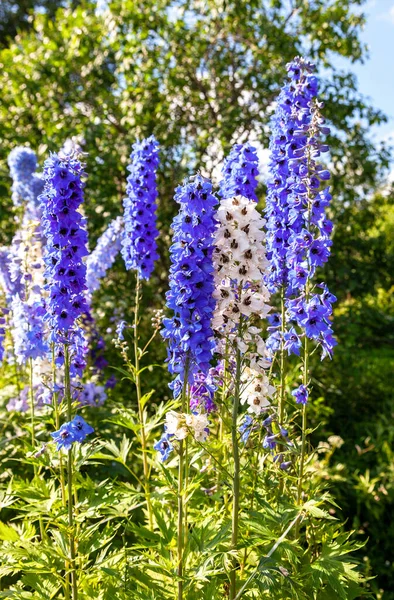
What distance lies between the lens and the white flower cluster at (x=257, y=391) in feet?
8.95

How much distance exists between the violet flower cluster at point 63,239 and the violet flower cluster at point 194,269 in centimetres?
41

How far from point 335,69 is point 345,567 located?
17.8 feet

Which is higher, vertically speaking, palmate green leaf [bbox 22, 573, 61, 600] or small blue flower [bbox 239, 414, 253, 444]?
small blue flower [bbox 239, 414, 253, 444]

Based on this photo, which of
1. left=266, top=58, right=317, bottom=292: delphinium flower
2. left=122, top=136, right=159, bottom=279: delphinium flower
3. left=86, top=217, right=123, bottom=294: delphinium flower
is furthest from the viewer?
left=86, top=217, right=123, bottom=294: delphinium flower

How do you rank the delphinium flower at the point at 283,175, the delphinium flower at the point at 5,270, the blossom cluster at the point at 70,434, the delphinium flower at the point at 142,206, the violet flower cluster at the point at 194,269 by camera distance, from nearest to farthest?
the violet flower cluster at the point at 194,269 → the blossom cluster at the point at 70,434 → the delphinium flower at the point at 283,175 → the delphinium flower at the point at 142,206 → the delphinium flower at the point at 5,270

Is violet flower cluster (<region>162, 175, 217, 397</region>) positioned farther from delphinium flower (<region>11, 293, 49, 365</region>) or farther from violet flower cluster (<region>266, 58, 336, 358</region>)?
delphinium flower (<region>11, 293, 49, 365</region>)

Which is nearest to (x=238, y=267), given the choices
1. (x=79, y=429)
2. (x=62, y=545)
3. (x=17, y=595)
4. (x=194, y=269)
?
(x=194, y=269)

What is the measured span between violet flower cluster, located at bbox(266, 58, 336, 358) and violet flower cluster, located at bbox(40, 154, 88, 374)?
2.75ft

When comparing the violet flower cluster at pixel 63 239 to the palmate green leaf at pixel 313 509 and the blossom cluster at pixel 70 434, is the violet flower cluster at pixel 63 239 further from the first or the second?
the palmate green leaf at pixel 313 509

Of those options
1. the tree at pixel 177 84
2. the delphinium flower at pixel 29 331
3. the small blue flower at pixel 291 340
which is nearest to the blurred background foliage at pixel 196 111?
the tree at pixel 177 84

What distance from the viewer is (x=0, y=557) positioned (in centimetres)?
272

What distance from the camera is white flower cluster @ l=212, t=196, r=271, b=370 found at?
2.34 m

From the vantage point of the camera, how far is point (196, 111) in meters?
6.82

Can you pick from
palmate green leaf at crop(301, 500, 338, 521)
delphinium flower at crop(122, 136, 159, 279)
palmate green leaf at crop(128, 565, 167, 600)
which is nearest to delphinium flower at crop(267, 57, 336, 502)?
palmate green leaf at crop(301, 500, 338, 521)
